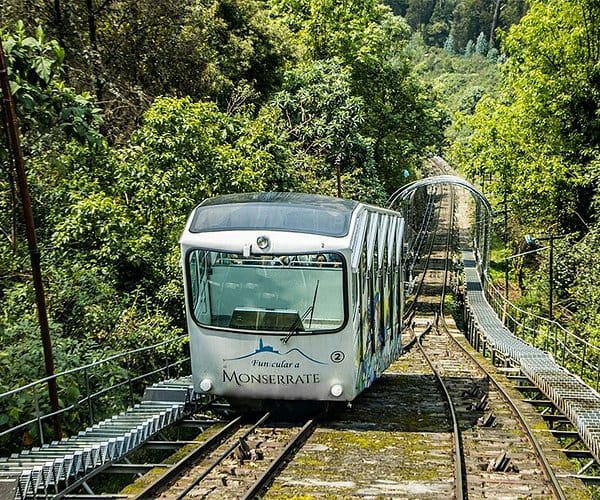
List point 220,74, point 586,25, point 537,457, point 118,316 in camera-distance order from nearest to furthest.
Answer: point 537,457 → point 118,316 → point 220,74 → point 586,25

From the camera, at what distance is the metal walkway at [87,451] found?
705 cm

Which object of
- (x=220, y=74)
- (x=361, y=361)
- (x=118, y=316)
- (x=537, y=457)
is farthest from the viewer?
(x=220, y=74)

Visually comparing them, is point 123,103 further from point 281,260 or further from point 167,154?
point 281,260

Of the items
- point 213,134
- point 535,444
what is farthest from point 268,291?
point 213,134

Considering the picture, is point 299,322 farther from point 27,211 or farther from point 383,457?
point 27,211

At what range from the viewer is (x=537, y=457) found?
9336mm

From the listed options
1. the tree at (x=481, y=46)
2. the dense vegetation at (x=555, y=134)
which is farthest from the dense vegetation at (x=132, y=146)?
the tree at (x=481, y=46)

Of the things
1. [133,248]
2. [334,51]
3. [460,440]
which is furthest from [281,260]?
[334,51]

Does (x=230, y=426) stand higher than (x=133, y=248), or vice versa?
(x=133, y=248)

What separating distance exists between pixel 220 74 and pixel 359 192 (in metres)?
9.44

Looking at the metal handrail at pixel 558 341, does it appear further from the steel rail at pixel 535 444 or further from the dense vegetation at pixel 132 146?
the dense vegetation at pixel 132 146

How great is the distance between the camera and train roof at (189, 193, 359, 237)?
9906mm

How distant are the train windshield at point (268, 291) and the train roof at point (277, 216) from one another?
35 cm

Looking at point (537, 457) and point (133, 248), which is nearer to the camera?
point (537, 457)
